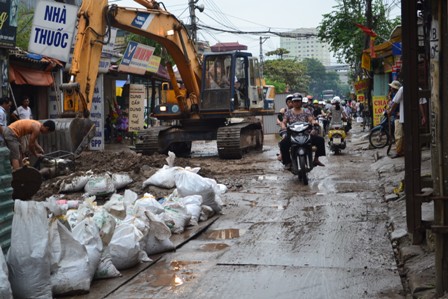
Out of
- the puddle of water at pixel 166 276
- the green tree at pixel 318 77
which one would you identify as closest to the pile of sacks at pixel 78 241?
the puddle of water at pixel 166 276

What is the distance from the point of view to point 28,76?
19328 millimetres

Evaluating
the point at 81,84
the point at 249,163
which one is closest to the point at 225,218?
the point at 81,84

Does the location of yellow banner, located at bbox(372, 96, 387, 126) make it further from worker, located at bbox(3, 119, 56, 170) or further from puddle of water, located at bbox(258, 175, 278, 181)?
worker, located at bbox(3, 119, 56, 170)

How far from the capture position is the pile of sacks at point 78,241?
504 cm

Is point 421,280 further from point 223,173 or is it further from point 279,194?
point 223,173

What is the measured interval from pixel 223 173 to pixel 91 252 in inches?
346

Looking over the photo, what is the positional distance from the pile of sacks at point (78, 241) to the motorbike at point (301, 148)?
4.21 metres

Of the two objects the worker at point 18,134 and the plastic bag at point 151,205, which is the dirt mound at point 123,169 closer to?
the worker at point 18,134

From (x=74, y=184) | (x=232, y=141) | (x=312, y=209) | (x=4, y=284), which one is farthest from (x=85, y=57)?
(x=4, y=284)

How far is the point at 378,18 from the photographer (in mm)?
29453

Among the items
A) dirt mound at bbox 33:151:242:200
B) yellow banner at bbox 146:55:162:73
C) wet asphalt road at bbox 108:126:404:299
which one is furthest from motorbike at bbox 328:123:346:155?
yellow banner at bbox 146:55:162:73

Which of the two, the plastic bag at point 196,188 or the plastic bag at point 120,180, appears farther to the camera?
the plastic bag at point 120,180

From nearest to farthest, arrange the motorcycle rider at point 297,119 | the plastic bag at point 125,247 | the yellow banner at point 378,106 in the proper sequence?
the plastic bag at point 125,247, the motorcycle rider at point 297,119, the yellow banner at point 378,106

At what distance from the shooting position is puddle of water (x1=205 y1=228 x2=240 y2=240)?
7.75 meters
